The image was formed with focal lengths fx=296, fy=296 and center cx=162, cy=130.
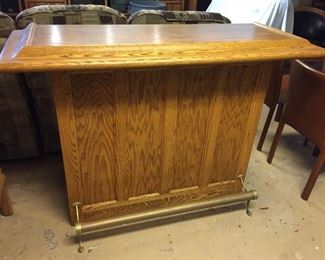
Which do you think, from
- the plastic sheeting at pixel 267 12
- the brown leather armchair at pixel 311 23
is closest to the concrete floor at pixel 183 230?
the plastic sheeting at pixel 267 12

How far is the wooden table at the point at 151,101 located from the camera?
97 centimetres

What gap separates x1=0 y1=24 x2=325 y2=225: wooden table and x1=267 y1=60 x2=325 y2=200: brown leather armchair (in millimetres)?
305

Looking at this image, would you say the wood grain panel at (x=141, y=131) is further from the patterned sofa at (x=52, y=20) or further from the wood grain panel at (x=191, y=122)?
the patterned sofa at (x=52, y=20)

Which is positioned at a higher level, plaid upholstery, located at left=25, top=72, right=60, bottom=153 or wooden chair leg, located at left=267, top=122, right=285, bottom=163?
plaid upholstery, located at left=25, top=72, right=60, bottom=153

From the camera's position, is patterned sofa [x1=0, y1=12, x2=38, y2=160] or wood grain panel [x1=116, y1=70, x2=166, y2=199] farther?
patterned sofa [x1=0, y1=12, x2=38, y2=160]

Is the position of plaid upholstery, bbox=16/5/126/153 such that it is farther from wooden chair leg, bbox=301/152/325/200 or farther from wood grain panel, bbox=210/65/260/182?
wooden chair leg, bbox=301/152/325/200

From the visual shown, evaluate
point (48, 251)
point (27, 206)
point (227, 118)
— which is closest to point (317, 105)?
point (227, 118)

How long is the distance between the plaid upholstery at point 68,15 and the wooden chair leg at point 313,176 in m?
1.25

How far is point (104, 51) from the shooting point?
0.96m

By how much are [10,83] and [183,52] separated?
3.09 feet

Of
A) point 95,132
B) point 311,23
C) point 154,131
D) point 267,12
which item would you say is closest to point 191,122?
point 154,131

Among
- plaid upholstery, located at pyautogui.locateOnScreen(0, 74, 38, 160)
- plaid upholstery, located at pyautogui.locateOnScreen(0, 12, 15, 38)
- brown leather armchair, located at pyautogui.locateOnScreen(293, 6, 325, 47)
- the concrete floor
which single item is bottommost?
the concrete floor

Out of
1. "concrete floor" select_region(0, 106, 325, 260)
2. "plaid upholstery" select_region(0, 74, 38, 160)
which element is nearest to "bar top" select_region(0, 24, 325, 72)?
"plaid upholstery" select_region(0, 74, 38, 160)

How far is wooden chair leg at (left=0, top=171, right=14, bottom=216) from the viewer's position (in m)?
1.31
